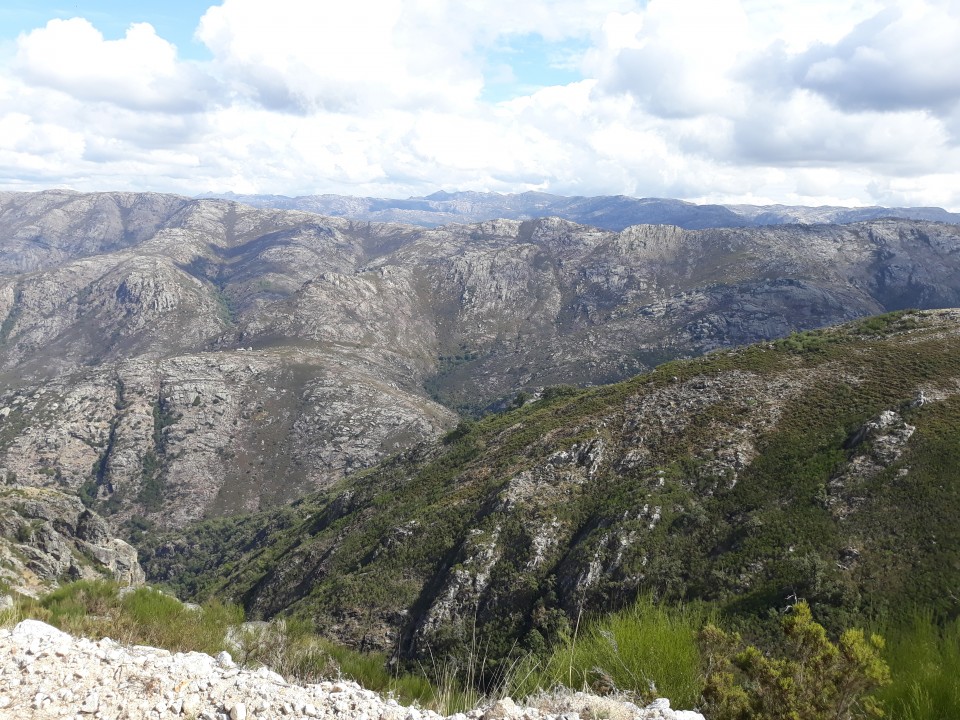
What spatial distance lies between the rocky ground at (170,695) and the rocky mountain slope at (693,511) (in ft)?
85.6

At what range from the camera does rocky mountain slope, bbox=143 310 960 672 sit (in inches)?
1455

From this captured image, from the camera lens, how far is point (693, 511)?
155 feet

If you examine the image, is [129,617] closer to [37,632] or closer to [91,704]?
[37,632]

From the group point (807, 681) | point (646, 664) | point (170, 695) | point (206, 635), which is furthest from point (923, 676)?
point (206, 635)

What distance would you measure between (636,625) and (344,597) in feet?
170

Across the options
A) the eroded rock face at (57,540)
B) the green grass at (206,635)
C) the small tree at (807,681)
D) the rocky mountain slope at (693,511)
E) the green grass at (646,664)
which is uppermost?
the small tree at (807,681)

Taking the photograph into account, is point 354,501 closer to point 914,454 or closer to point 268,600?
point 268,600

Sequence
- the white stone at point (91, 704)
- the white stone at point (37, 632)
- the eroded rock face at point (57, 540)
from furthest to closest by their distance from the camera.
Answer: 1. the eroded rock face at point (57, 540)
2. the white stone at point (37, 632)
3. the white stone at point (91, 704)

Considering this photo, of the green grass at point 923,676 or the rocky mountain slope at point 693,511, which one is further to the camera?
the rocky mountain slope at point 693,511

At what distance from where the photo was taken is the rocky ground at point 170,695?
895 cm

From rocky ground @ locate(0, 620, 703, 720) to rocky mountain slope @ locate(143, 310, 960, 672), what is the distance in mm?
26083

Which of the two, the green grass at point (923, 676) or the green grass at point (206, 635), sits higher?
the green grass at point (923, 676)

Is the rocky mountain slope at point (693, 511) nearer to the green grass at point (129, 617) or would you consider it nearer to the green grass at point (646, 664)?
the green grass at point (129, 617)

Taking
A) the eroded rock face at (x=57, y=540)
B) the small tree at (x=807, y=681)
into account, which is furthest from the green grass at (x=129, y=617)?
the eroded rock face at (x=57, y=540)
